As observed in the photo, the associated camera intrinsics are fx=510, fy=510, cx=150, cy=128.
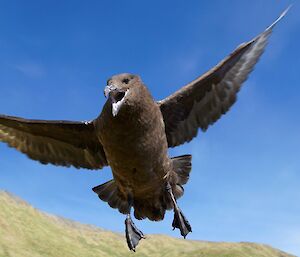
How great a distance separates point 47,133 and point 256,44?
3935 millimetres

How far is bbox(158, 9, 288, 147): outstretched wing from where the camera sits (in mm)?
8227

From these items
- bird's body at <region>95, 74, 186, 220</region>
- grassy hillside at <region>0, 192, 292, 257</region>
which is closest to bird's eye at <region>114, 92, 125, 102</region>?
bird's body at <region>95, 74, 186, 220</region>

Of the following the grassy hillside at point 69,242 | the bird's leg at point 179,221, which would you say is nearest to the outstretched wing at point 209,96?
the bird's leg at point 179,221

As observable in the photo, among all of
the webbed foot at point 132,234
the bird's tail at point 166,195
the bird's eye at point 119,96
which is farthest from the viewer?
the bird's tail at point 166,195

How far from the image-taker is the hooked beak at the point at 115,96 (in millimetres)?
6219

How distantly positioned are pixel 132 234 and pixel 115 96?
2.48 m

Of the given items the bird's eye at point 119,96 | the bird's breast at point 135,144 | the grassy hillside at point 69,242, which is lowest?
the bird's breast at point 135,144

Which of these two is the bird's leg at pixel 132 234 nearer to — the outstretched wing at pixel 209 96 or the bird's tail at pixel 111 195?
the bird's tail at pixel 111 195

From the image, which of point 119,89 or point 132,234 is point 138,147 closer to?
point 119,89

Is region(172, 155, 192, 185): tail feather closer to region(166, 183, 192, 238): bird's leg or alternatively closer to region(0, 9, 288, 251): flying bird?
region(0, 9, 288, 251): flying bird

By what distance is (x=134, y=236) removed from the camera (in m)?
7.80

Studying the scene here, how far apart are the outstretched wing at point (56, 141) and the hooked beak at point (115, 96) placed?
1.83 meters

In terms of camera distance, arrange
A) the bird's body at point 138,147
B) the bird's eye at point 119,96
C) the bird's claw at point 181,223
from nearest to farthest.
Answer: the bird's eye at point 119,96, the bird's body at point 138,147, the bird's claw at point 181,223

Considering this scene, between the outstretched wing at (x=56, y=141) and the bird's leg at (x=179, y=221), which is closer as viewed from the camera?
the bird's leg at (x=179, y=221)
